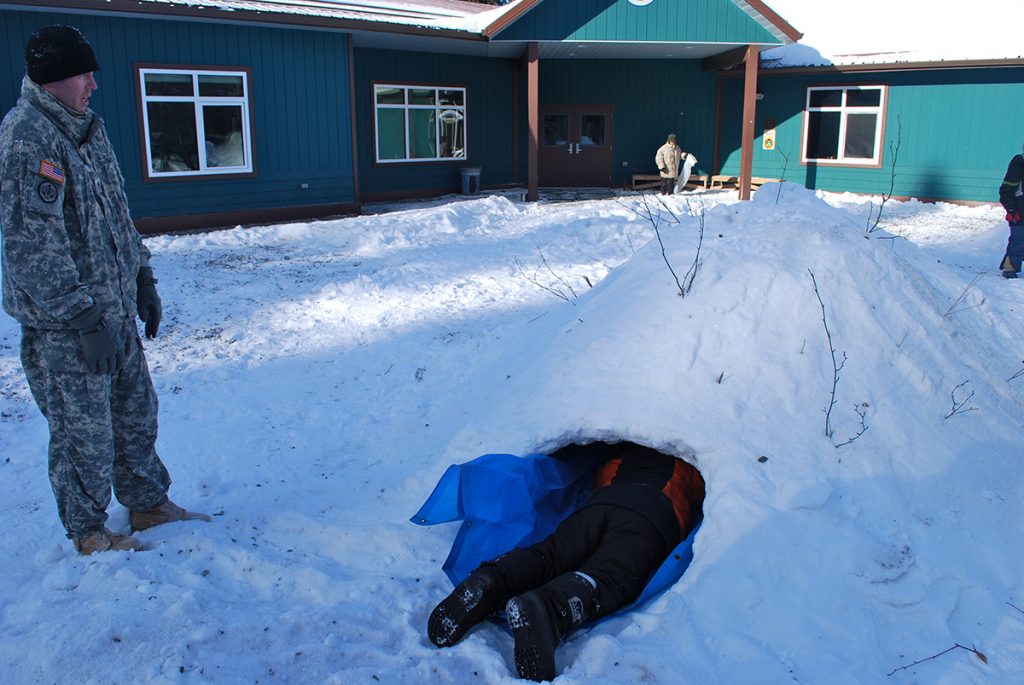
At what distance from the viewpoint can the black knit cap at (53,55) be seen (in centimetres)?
312

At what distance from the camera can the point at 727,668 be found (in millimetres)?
2754

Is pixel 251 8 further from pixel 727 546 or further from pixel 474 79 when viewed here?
pixel 727 546

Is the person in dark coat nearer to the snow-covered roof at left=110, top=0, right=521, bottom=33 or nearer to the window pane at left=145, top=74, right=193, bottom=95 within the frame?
the snow-covered roof at left=110, top=0, right=521, bottom=33

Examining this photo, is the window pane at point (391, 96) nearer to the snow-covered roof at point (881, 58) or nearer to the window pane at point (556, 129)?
the window pane at point (556, 129)

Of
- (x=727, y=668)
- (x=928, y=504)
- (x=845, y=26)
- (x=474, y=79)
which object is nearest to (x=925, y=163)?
(x=845, y=26)

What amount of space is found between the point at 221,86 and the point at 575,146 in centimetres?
929

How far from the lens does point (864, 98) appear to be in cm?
1719

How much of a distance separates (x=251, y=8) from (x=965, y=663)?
12243mm

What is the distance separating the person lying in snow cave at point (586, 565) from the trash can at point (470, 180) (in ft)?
45.7

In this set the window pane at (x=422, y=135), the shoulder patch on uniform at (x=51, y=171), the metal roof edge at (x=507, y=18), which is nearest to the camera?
the shoulder patch on uniform at (x=51, y=171)

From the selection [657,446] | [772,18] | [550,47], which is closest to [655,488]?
[657,446]

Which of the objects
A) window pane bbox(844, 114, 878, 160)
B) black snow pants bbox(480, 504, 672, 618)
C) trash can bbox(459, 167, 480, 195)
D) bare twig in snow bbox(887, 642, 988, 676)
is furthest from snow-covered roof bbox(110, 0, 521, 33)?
bare twig in snow bbox(887, 642, 988, 676)

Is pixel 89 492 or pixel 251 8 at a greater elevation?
pixel 251 8

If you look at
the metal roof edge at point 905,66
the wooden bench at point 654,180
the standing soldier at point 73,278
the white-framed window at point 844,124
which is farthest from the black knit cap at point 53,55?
the wooden bench at point 654,180
